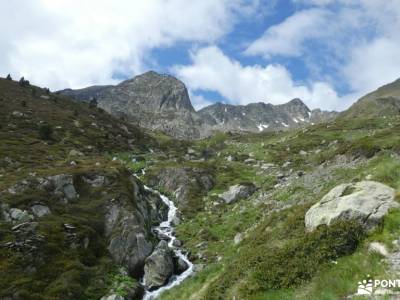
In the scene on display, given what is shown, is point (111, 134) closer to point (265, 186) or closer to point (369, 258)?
point (265, 186)

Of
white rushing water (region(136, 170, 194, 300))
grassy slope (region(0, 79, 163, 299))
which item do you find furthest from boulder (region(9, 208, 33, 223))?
white rushing water (region(136, 170, 194, 300))

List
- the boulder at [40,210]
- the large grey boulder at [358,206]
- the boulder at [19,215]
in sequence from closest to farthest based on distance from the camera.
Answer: the large grey boulder at [358,206], the boulder at [19,215], the boulder at [40,210]

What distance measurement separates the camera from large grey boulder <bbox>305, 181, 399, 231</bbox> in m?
17.0

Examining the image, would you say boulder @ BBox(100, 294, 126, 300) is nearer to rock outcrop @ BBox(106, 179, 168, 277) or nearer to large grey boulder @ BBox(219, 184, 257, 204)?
rock outcrop @ BBox(106, 179, 168, 277)

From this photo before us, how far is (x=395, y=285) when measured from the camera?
1205 centimetres

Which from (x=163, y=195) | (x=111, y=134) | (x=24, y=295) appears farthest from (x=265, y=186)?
(x=111, y=134)

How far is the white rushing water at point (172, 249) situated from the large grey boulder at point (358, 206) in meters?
14.5

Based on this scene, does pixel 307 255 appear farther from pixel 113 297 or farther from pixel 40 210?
pixel 40 210

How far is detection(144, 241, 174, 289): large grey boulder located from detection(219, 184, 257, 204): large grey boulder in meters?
22.6

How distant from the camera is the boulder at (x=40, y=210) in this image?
1488 inches

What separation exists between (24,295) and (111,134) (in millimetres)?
76019
